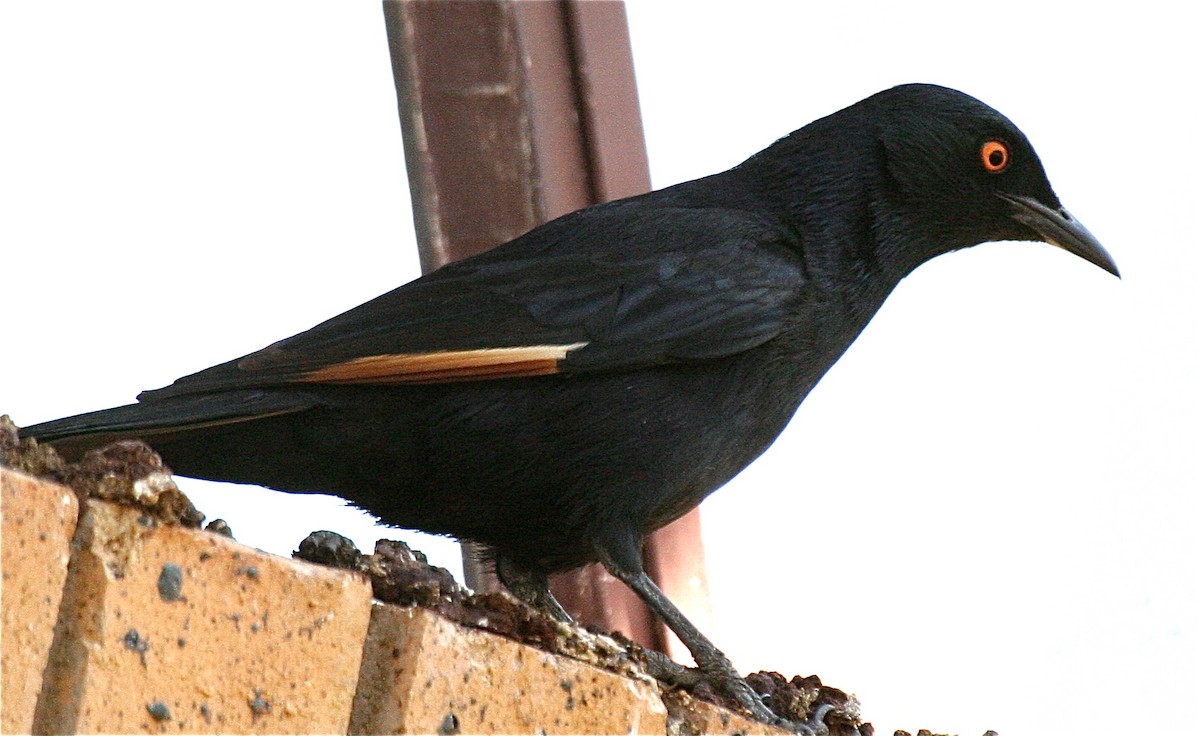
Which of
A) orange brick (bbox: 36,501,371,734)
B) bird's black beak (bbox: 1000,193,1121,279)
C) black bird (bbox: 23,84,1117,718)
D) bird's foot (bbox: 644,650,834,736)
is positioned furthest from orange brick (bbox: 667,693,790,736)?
bird's black beak (bbox: 1000,193,1121,279)

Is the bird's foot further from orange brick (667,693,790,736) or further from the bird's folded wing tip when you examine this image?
the bird's folded wing tip

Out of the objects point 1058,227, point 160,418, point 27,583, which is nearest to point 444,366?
point 160,418

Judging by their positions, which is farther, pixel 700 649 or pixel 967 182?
pixel 967 182

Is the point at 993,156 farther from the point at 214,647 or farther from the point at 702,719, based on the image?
the point at 214,647

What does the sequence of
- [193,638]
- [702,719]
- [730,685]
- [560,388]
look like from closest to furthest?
[193,638], [702,719], [730,685], [560,388]

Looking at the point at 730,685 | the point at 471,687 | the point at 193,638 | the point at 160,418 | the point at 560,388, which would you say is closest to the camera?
the point at 193,638

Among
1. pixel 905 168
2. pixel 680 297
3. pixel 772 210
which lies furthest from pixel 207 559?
pixel 905 168
